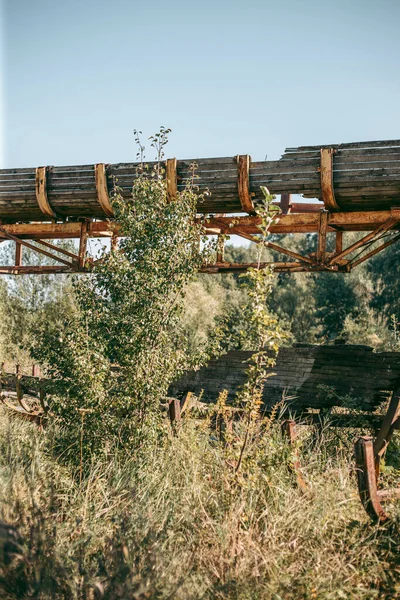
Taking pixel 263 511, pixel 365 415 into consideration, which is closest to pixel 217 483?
pixel 263 511

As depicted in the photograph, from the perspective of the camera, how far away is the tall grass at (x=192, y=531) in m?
4.13

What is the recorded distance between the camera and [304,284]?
1375 inches

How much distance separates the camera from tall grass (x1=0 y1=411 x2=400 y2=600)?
4.13 metres

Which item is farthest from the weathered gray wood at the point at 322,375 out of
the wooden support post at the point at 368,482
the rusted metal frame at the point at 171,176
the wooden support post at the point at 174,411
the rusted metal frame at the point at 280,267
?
the wooden support post at the point at 368,482

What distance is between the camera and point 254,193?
8055 mm

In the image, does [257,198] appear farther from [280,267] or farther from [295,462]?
[295,462]

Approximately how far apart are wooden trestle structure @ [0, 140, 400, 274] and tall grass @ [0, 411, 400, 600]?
2806mm

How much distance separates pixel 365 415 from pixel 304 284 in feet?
87.7

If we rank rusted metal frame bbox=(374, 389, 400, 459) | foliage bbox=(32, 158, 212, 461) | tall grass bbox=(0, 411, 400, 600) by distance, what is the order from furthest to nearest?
1. rusted metal frame bbox=(374, 389, 400, 459)
2. foliage bbox=(32, 158, 212, 461)
3. tall grass bbox=(0, 411, 400, 600)

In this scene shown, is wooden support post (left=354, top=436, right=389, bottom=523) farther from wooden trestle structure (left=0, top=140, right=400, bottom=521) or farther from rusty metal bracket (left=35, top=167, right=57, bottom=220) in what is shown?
rusty metal bracket (left=35, top=167, right=57, bottom=220)

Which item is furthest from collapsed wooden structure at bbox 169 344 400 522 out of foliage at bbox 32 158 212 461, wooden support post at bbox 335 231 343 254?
wooden support post at bbox 335 231 343 254

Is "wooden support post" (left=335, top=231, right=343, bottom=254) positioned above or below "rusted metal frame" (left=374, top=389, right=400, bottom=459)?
above

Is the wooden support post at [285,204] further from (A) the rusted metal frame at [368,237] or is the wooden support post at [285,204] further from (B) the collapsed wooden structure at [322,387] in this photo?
(B) the collapsed wooden structure at [322,387]

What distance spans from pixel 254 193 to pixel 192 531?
4.57m
